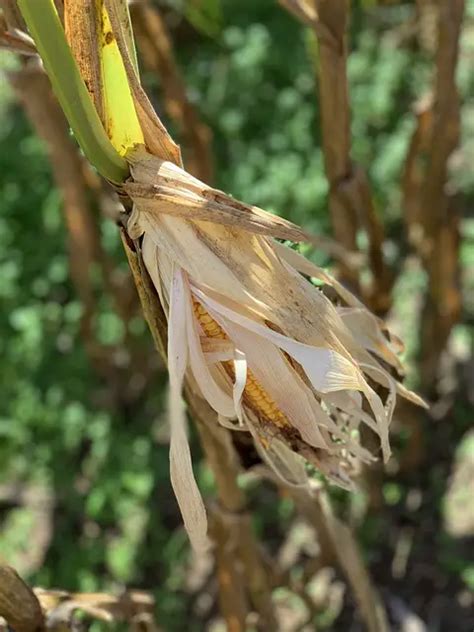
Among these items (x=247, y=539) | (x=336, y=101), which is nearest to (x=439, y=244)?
(x=336, y=101)

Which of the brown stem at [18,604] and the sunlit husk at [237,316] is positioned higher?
the sunlit husk at [237,316]

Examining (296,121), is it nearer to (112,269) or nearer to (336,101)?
(112,269)

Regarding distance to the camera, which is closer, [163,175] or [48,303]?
[163,175]

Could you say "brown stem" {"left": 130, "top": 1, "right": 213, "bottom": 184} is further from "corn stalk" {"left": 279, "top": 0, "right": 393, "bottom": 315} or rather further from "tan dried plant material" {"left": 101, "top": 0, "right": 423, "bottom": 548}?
"tan dried plant material" {"left": 101, "top": 0, "right": 423, "bottom": 548}

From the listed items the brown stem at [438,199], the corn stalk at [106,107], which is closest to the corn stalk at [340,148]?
the brown stem at [438,199]

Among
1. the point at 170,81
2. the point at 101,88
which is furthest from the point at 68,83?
the point at 170,81

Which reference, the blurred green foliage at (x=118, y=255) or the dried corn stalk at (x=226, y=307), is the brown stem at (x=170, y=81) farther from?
the dried corn stalk at (x=226, y=307)

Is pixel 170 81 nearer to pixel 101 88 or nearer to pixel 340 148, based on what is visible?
pixel 340 148
